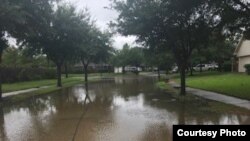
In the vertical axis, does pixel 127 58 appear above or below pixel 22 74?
above

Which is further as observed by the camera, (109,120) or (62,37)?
(62,37)

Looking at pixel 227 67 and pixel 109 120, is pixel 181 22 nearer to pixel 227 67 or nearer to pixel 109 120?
pixel 109 120

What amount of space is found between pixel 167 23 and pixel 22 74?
29.1 m

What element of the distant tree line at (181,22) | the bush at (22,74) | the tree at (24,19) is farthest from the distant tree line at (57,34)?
the bush at (22,74)

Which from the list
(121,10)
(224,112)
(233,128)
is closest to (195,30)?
(121,10)

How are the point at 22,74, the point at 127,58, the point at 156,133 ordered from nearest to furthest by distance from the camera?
the point at 156,133, the point at 22,74, the point at 127,58

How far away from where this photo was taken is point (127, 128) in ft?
38.7

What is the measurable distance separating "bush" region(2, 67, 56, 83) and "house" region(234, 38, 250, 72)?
26.6 metres

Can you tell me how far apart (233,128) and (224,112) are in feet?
19.7

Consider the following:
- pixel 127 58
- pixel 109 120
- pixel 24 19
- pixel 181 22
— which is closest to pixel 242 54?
pixel 181 22

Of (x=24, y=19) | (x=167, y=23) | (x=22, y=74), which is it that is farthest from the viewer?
(x=22, y=74)

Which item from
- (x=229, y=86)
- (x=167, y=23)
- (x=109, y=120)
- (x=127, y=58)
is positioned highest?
(x=167, y=23)

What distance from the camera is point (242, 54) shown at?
5156 centimetres

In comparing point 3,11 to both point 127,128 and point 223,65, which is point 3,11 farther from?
point 223,65
